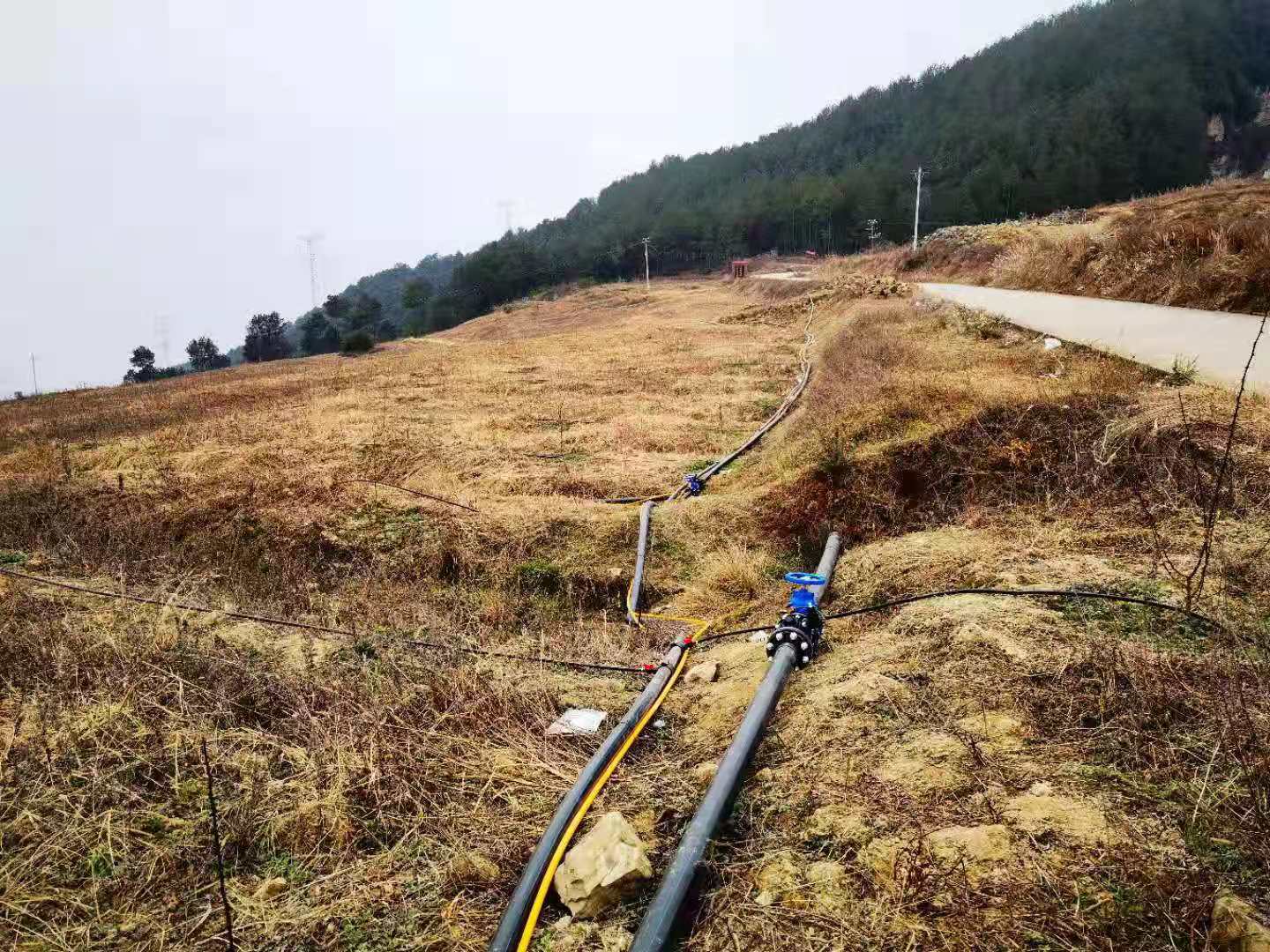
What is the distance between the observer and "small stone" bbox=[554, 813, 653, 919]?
8.02 ft

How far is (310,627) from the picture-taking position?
17.6 feet

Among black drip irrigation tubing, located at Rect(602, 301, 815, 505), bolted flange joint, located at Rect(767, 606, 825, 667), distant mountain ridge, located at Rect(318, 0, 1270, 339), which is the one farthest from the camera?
distant mountain ridge, located at Rect(318, 0, 1270, 339)

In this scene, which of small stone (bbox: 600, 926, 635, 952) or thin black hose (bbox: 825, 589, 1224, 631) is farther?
Answer: thin black hose (bbox: 825, 589, 1224, 631)

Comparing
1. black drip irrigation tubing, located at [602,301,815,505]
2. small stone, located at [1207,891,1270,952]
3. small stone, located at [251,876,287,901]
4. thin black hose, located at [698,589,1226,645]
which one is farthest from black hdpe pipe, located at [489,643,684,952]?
black drip irrigation tubing, located at [602,301,815,505]

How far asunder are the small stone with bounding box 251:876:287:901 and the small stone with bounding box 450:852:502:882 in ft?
2.21

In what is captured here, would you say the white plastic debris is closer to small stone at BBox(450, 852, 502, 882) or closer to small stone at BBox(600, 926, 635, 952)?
small stone at BBox(450, 852, 502, 882)

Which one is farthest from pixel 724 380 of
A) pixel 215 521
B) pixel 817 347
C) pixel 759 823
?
pixel 759 823

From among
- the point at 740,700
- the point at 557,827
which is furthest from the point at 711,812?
the point at 740,700

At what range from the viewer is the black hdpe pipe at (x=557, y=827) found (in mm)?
2330

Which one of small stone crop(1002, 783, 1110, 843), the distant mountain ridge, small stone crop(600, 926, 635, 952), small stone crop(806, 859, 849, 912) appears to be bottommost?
small stone crop(600, 926, 635, 952)

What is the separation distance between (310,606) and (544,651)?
294 cm

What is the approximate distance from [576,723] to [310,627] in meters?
2.89

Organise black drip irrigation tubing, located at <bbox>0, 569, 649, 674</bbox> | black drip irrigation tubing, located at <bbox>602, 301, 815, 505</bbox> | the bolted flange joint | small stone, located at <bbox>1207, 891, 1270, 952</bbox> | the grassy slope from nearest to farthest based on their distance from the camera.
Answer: small stone, located at <bbox>1207, 891, 1270, 952</bbox>
the bolted flange joint
black drip irrigation tubing, located at <bbox>0, 569, 649, 674</bbox>
the grassy slope
black drip irrigation tubing, located at <bbox>602, 301, 815, 505</bbox>

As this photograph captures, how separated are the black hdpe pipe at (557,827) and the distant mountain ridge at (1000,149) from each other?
7004 centimetres
